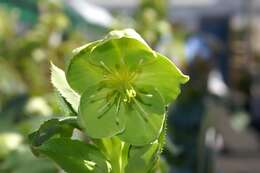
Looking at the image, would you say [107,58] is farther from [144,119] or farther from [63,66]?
[63,66]

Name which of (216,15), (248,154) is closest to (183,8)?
(216,15)

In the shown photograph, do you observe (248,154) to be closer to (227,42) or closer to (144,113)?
(144,113)

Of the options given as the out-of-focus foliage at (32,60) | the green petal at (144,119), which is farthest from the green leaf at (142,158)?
the out-of-focus foliage at (32,60)

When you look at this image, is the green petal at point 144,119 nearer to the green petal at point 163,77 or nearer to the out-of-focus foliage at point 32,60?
the green petal at point 163,77

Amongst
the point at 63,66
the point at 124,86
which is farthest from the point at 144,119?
the point at 63,66

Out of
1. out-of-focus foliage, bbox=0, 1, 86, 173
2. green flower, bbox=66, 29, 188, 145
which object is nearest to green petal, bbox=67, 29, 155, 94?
green flower, bbox=66, 29, 188, 145

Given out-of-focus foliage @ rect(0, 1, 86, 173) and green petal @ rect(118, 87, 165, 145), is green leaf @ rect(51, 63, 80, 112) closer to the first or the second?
green petal @ rect(118, 87, 165, 145)
